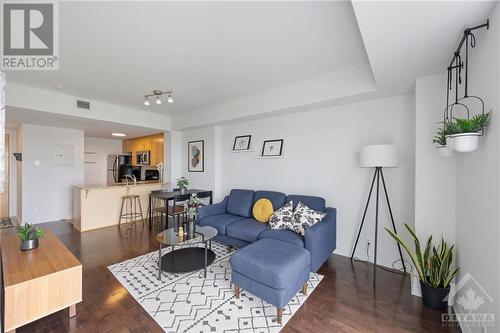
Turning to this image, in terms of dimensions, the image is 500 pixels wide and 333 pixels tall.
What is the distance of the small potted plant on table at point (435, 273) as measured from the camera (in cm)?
195

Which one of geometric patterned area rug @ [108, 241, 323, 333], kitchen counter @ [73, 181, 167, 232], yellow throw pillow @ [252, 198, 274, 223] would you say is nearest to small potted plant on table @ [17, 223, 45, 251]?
geometric patterned area rug @ [108, 241, 323, 333]

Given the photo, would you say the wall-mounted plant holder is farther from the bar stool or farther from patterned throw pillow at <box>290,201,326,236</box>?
the bar stool

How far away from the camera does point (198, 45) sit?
2.20 m

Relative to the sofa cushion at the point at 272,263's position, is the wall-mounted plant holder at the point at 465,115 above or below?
above

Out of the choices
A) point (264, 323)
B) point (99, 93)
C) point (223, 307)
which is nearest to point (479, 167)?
point (264, 323)

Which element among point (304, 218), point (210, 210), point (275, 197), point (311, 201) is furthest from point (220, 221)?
point (311, 201)

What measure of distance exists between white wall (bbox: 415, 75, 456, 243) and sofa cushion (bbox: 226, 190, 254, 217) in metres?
2.28

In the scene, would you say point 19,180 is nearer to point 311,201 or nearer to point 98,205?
point 98,205

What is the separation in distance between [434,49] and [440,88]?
0.65 metres

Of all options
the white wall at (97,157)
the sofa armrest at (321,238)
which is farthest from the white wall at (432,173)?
the white wall at (97,157)

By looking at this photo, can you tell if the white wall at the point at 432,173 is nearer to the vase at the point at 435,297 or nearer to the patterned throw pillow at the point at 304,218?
the vase at the point at 435,297

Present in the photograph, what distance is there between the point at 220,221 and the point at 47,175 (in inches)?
177

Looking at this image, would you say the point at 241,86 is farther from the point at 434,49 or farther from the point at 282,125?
the point at 434,49

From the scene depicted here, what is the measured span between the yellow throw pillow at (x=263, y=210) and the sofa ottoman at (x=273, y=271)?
102 cm
